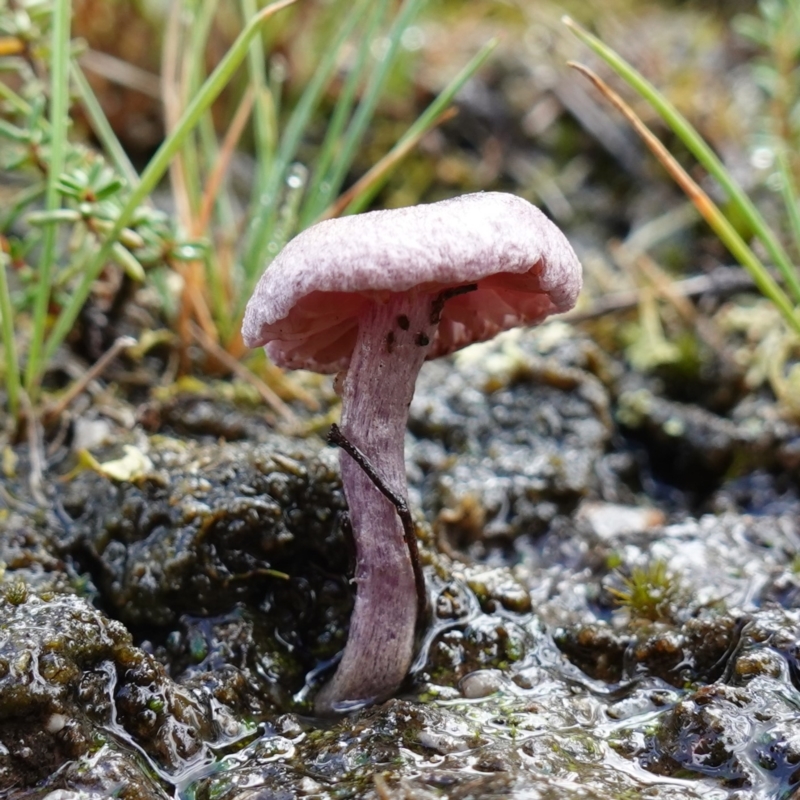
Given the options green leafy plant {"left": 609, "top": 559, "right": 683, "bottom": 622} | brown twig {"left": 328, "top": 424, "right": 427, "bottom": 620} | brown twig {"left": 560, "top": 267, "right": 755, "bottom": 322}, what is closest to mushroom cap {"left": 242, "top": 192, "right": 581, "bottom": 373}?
brown twig {"left": 328, "top": 424, "right": 427, "bottom": 620}

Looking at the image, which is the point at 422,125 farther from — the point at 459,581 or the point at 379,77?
the point at 459,581

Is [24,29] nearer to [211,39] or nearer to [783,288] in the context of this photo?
[211,39]

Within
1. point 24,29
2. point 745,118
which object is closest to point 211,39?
point 24,29

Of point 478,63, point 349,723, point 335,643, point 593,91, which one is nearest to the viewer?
point 349,723

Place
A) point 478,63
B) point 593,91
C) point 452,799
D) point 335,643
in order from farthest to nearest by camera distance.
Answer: point 593,91 < point 478,63 < point 335,643 < point 452,799

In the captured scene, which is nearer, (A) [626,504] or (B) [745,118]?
(A) [626,504]

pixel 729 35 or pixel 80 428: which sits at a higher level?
pixel 729 35

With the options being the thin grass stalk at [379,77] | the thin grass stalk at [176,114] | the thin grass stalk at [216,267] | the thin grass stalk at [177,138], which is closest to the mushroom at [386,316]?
the thin grass stalk at [177,138]

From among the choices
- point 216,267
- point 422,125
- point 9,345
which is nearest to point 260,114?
point 216,267
